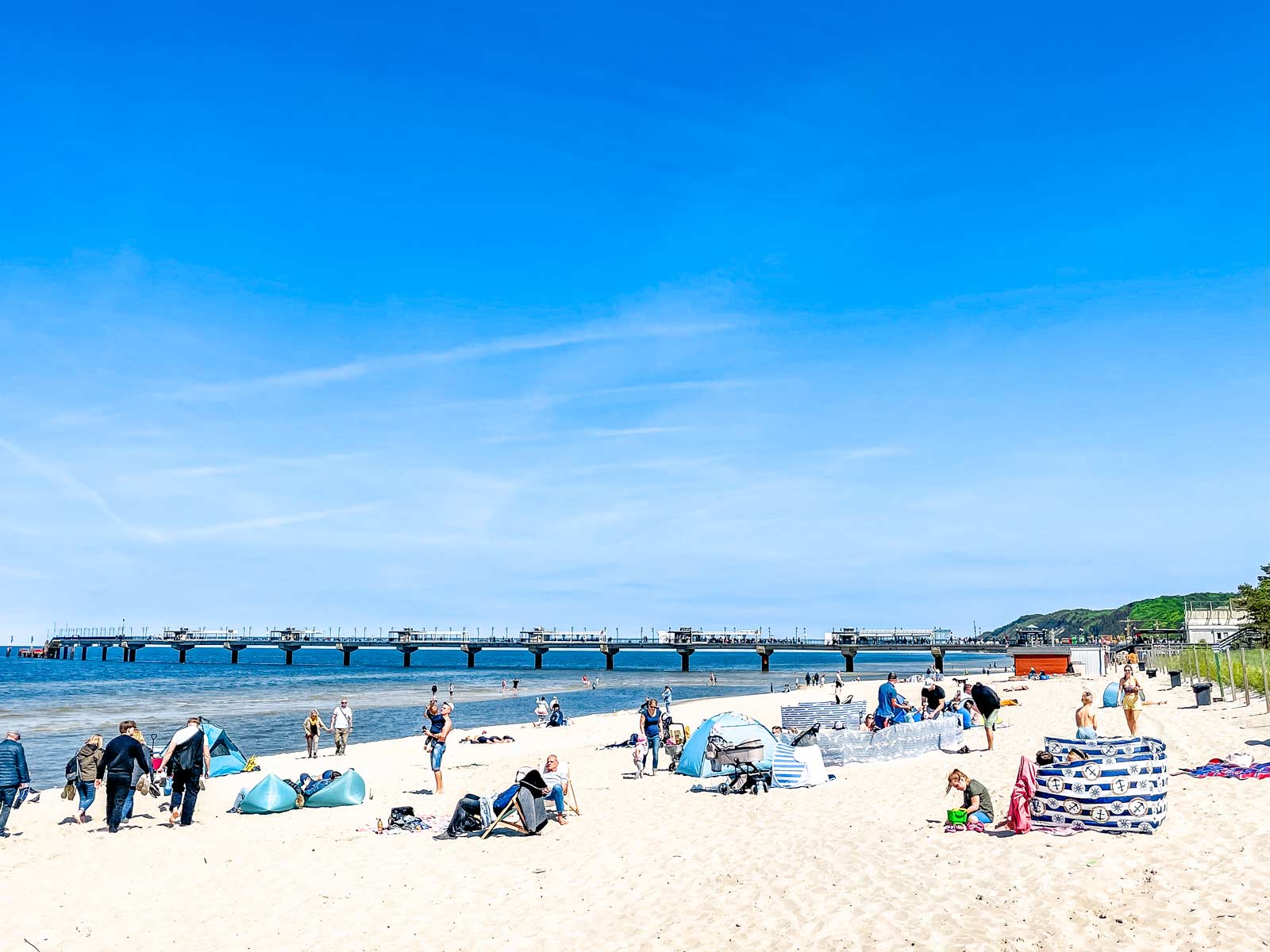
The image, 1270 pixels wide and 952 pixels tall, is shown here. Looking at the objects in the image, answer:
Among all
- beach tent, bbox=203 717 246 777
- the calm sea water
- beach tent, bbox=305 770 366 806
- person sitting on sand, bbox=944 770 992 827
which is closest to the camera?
person sitting on sand, bbox=944 770 992 827

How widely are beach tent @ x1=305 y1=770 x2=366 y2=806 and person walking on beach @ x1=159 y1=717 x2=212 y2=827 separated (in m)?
1.86

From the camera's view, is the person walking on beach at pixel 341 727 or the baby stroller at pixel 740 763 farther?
the person walking on beach at pixel 341 727

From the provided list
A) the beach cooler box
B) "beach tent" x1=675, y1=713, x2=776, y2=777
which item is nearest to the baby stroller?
"beach tent" x1=675, y1=713, x2=776, y2=777

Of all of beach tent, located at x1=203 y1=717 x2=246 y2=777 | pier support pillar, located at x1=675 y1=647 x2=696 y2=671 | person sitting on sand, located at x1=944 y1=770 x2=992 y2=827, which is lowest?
pier support pillar, located at x1=675 y1=647 x2=696 y2=671

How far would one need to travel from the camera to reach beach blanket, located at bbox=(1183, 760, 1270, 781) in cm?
1238

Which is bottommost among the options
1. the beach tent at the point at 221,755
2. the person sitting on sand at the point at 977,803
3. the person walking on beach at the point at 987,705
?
the beach tent at the point at 221,755

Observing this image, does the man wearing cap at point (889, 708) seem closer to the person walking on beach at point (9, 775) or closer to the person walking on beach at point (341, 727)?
the person walking on beach at point (341, 727)

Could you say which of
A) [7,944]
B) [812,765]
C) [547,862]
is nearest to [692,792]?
[812,765]

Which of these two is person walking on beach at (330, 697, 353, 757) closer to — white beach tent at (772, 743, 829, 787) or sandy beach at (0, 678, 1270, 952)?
sandy beach at (0, 678, 1270, 952)

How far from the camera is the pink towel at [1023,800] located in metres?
10.4

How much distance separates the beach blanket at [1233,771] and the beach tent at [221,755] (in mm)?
17724

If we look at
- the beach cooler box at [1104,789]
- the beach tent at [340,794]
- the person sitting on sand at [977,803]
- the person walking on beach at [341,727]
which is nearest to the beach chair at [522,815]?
the beach tent at [340,794]

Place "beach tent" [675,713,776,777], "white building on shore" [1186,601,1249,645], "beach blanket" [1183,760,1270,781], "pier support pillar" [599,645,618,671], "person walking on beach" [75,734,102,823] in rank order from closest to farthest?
1. "beach blanket" [1183,760,1270,781]
2. "person walking on beach" [75,734,102,823]
3. "beach tent" [675,713,776,777]
4. "white building on shore" [1186,601,1249,645]
5. "pier support pillar" [599,645,618,671]

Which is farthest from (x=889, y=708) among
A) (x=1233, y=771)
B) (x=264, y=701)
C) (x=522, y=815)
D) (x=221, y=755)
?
(x=264, y=701)
